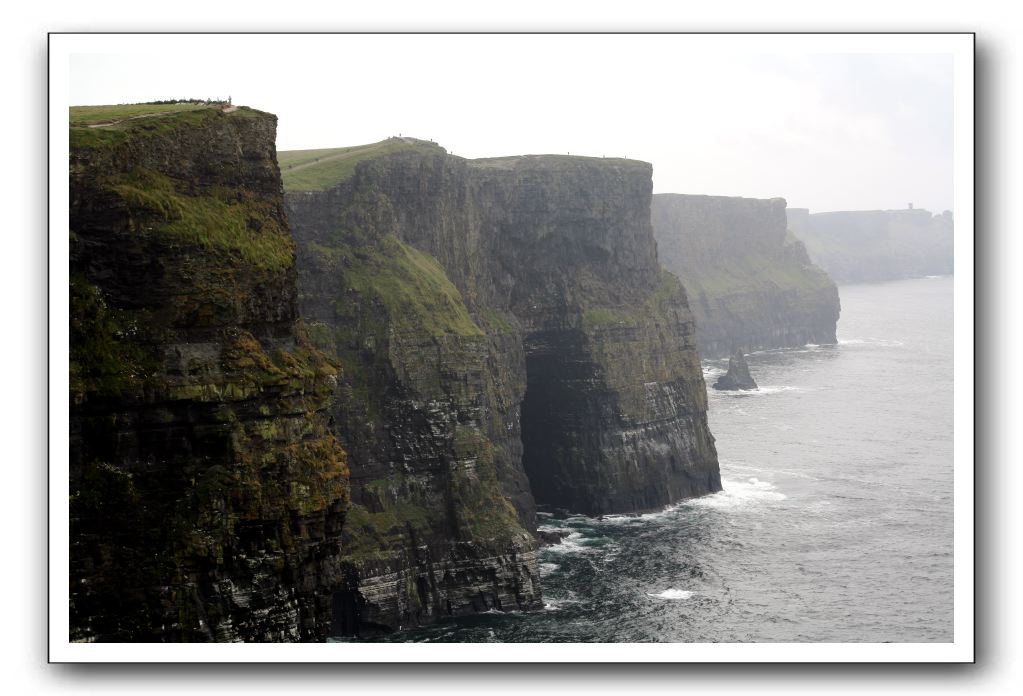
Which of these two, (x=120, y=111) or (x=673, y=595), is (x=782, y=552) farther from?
(x=120, y=111)

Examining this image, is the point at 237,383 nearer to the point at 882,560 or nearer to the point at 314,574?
the point at 314,574

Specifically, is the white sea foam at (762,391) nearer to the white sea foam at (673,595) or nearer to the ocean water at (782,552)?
the ocean water at (782,552)

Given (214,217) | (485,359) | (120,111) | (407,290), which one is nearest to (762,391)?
(485,359)

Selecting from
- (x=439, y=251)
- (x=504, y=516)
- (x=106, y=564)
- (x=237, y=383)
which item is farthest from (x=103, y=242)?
(x=439, y=251)

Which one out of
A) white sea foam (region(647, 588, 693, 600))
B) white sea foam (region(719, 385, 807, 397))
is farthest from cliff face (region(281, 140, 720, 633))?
white sea foam (region(719, 385, 807, 397))

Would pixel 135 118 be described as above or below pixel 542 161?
below

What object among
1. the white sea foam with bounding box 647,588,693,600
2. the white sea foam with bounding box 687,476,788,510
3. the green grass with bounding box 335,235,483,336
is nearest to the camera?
Result: the white sea foam with bounding box 647,588,693,600

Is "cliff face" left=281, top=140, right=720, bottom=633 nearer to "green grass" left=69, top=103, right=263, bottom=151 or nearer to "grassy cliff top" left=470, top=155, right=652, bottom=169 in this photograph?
"grassy cliff top" left=470, top=155, right=652, bottom=169
